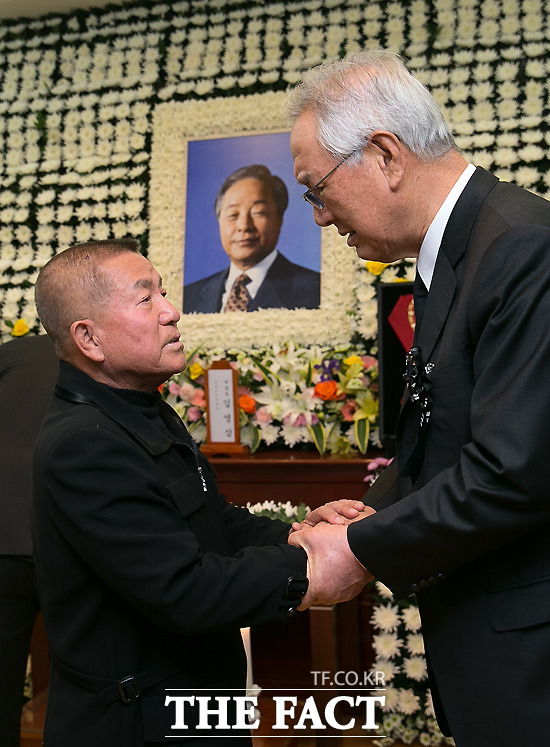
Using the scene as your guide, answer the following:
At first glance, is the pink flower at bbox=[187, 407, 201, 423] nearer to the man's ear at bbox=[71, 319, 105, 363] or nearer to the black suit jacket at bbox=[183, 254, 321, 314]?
the black suit jacket at bbox=[183, 254, 321, 314]

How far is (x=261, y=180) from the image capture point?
4.39 metres

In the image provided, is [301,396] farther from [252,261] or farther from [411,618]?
[411,618]

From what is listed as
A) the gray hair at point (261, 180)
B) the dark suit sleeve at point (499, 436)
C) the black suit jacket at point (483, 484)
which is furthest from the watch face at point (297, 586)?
the gray hair at point (261, 180)

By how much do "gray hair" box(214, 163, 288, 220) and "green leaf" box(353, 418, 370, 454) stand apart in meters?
1.31

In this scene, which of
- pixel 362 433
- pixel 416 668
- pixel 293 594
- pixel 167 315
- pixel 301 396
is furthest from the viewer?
pixel 301 396

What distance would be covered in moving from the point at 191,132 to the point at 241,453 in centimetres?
199

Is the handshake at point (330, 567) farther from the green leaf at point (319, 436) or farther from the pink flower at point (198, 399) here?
the pink flower at point (198, 399)

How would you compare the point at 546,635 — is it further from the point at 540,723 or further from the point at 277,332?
the point at 277,332

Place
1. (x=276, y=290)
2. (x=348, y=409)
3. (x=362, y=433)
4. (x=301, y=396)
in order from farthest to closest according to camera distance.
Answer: (x=276, y=290) → (x=301, y=396) → (x=348, y=409) → (x=362, y=433)

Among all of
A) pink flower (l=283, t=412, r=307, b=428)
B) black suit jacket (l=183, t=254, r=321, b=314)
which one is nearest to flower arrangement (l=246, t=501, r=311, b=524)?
pink flower (l=283, t=412, r=307, b=428)

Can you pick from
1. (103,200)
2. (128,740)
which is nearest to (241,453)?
(103,200)

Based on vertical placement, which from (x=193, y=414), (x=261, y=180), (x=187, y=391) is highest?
(x=261, y=180)

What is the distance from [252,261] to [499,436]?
3163mm

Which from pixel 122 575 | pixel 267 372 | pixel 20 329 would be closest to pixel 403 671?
pixel 267 372
